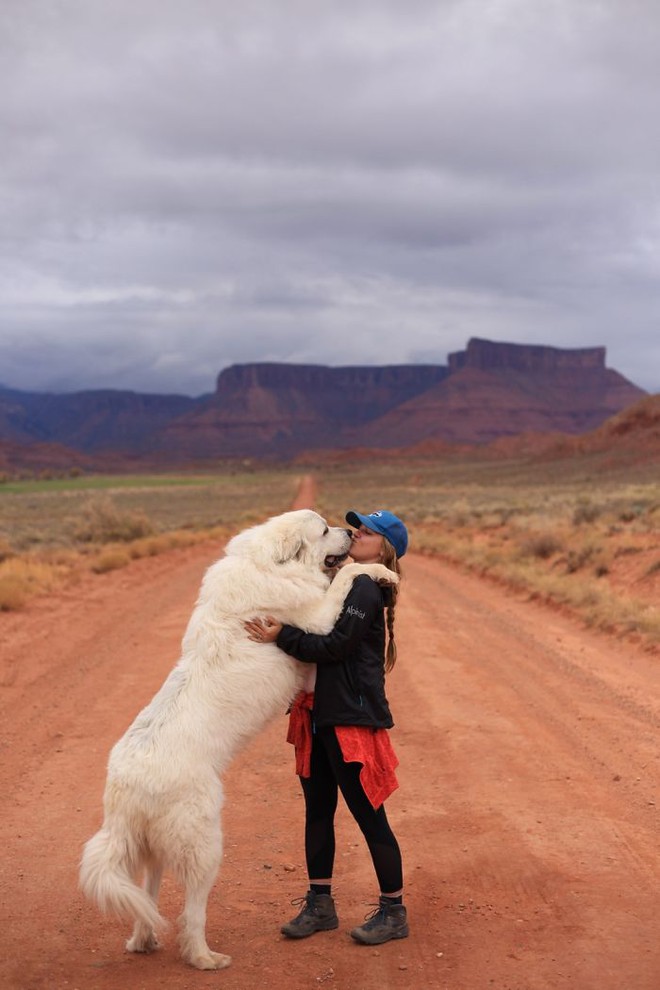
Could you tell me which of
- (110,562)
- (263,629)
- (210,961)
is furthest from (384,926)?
(110,562)

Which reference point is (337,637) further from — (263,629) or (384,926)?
(384,926)

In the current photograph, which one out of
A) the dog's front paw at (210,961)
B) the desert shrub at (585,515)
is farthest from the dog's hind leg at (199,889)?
the desert shrub at (585,515)

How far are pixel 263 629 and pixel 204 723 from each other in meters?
0.50

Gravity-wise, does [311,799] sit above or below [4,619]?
above

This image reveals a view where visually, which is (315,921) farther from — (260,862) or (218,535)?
(218,535)

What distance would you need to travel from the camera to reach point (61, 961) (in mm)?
4645

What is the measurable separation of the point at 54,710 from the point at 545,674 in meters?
5.40

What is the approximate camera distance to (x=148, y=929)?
4668mm

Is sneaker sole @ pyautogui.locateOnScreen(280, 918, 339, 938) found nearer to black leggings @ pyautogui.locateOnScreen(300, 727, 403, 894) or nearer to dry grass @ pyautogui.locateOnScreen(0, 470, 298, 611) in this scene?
black leggings @ pyautogui.locateOnScreen(300, 727, 403, 894)

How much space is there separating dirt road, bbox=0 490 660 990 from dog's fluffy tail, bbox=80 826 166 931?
0.38m

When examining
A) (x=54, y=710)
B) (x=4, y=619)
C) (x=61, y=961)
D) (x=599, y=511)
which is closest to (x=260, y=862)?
(x=61, y=961)

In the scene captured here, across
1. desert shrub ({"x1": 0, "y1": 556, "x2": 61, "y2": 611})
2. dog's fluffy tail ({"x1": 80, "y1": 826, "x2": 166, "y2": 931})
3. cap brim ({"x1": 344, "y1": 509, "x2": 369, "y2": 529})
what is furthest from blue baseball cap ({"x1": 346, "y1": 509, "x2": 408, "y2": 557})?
desert shrub ({"x1": 0, "y1": 556, "x2": 61, "y2": 611})

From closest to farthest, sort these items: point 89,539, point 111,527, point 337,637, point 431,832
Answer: point 337,637
point 431,832
point 89,539
point 111,527

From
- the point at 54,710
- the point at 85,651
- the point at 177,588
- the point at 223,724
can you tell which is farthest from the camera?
the point at 177,588
